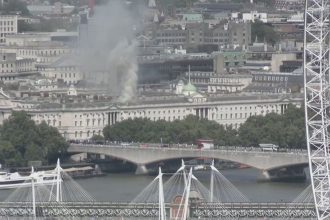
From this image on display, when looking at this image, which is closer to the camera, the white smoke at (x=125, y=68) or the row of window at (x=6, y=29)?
the white smoke at (x=125, y=68)

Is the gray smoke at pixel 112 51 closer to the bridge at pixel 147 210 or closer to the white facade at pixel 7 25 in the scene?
the white facade at pixel 7 25

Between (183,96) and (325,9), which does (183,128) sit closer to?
(183,96)

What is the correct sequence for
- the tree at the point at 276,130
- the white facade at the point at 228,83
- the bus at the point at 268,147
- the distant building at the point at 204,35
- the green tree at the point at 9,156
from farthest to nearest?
the distant building at the point at 204,35 → the white facade at the point at 228,83 → the tree at the point at 276,130 → the green tree at the point at 9,156 → the bus at the point at 268,147

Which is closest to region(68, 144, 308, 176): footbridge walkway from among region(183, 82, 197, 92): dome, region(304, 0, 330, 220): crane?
region(183, 82, 197, 92): dome

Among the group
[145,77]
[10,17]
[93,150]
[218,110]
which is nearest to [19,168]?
[93,150]

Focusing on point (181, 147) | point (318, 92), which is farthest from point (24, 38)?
point (318, 92)

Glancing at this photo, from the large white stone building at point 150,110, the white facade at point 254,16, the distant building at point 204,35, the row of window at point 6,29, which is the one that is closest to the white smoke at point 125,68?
the large white stone building at point 150,110
